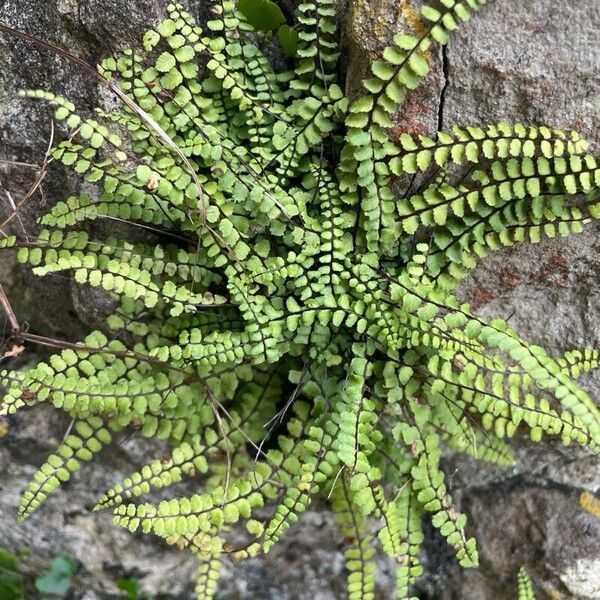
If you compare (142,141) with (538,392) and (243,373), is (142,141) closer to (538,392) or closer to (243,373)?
Result: (243,373)

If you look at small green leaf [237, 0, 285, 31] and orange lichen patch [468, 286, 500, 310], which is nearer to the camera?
small green leaf [237, 0, 285, 31]

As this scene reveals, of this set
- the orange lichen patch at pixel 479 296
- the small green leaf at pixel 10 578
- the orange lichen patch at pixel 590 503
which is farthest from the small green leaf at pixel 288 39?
the small green leaf at pixel 10 578

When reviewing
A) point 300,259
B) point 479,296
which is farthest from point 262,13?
point 479,296

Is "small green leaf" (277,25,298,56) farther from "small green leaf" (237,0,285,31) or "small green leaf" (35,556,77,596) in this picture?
"small green leaf" (35,556,77,596)

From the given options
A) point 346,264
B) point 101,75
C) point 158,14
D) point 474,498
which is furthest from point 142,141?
point 474,498

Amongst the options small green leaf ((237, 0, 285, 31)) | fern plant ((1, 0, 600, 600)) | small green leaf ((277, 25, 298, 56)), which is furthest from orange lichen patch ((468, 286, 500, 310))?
small green leaf ((237, 0, 285, 31))

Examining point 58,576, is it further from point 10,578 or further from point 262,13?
point 262,13
